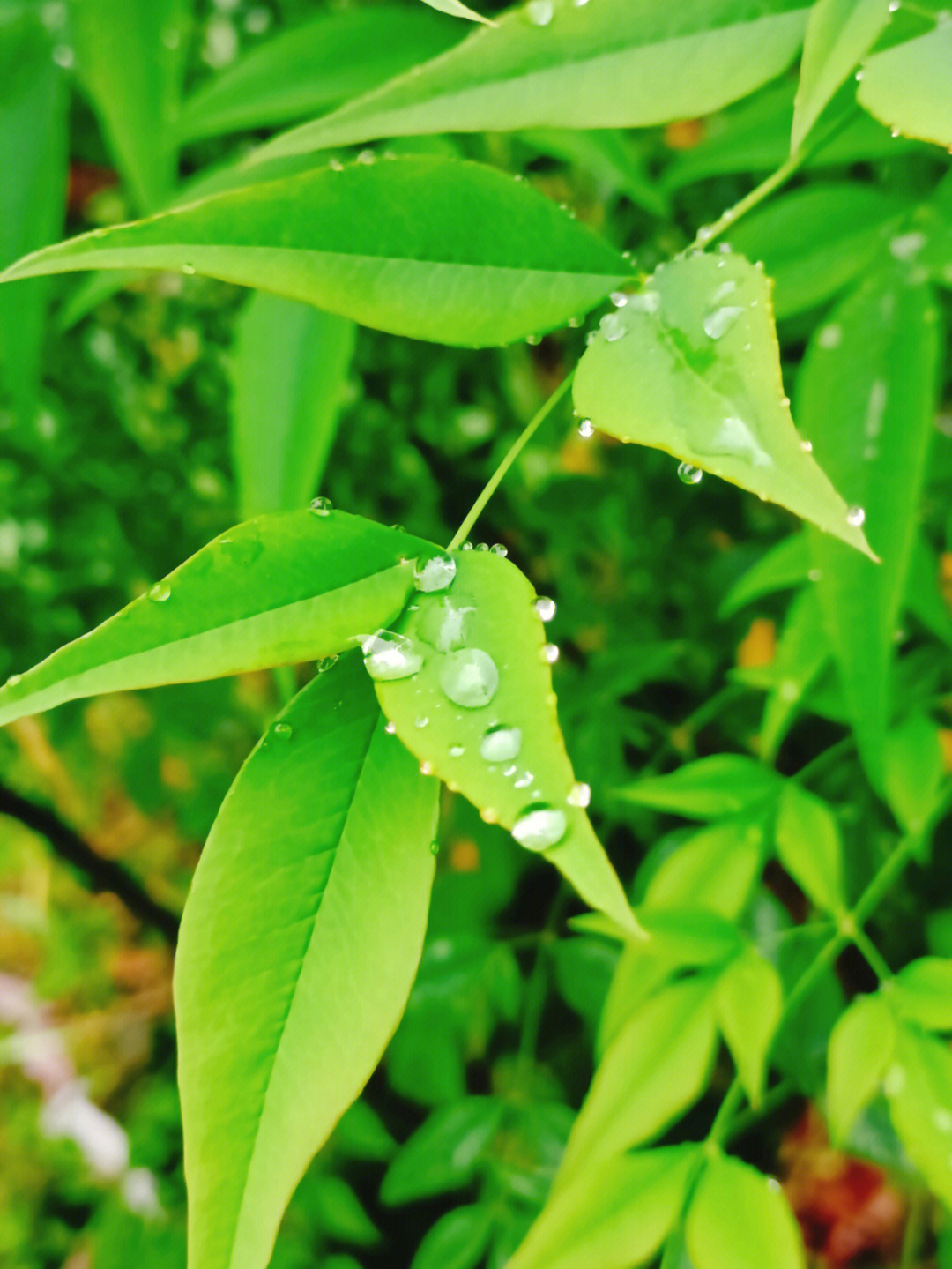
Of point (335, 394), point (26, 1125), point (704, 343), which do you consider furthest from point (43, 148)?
point (26, 1125)

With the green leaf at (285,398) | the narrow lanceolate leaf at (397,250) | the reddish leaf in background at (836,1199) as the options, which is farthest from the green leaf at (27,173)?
the reddish leaf in background at (836,1199)

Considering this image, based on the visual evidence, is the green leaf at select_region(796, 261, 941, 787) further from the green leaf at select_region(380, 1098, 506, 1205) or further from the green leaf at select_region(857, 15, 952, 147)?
the green leaf at select_region(380, 1098, 506, 1205)

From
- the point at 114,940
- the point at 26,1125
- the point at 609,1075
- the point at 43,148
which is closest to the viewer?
the point at 609,1075

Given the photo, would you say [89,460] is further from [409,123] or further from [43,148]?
[409,123]

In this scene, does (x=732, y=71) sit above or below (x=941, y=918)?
above

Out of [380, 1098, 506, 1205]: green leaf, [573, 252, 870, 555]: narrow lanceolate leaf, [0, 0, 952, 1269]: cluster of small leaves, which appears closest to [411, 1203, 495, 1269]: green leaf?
[380, 1098, 506, 1205]: green leaf

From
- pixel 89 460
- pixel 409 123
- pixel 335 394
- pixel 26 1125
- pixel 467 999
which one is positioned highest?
pixel 409 123

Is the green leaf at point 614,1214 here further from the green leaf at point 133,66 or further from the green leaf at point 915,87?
the green leaf at point 133,66
